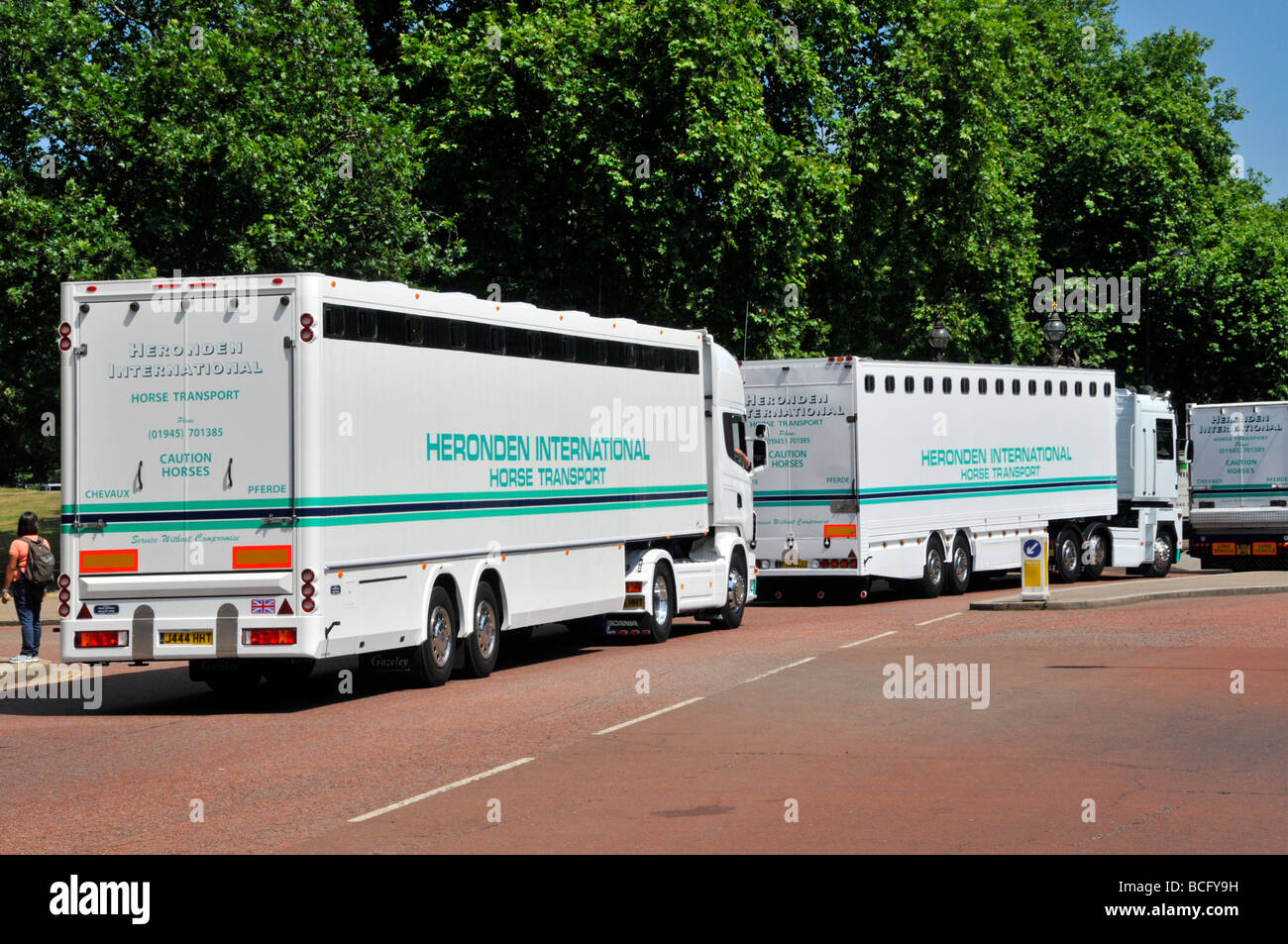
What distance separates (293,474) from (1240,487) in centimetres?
2675

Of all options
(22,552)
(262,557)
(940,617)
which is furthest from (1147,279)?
(262,557)

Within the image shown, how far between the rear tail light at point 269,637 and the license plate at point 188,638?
12.5 inches

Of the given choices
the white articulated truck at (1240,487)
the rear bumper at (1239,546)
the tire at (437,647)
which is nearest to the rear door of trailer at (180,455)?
the tire at (437,647)

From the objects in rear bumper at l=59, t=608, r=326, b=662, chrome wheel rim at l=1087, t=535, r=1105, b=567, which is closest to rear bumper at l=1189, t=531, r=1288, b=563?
chrome wheel rim at l=1087, t=535, r=1105, b=567

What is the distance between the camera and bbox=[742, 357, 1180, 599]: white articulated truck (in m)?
27.7

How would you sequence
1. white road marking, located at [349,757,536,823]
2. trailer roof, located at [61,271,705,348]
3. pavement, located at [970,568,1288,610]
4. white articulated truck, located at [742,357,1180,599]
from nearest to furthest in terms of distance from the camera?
white road marking, located at [349,757,536,823], trailer roof, located at [61,271,705,348], pavement, located at [970,568,1288,610], white articulated truck, located at [742,357,1180,599]

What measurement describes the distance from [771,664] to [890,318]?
29.2 metres

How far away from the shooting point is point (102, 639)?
611 inches

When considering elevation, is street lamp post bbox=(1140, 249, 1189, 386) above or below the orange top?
above

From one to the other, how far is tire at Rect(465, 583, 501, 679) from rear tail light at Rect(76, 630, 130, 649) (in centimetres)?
368

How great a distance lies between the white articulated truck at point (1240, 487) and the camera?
36.1m

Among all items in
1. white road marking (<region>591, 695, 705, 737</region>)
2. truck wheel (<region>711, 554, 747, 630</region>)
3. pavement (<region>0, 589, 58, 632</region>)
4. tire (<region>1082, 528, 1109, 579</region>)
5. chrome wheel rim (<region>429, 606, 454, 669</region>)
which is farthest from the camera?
tire (<region>1082, 528, 1109, 579</region>)

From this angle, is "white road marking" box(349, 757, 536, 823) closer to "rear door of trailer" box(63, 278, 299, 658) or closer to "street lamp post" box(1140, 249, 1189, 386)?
"rear door of trailer" box(63, 278, 299, 658)

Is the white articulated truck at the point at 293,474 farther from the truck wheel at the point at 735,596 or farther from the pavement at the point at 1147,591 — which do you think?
the pavement at the point at 1147,591
